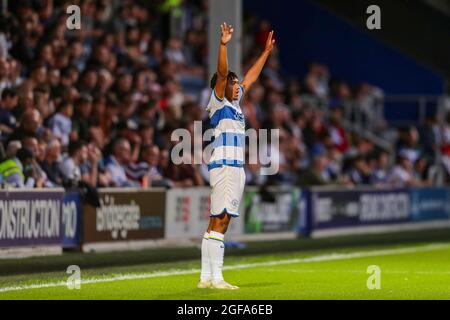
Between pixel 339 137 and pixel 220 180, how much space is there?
18.4m

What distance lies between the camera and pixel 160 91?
25.3 metres

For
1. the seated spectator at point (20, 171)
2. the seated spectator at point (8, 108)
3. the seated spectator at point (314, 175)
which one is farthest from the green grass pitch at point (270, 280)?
the seated spectator at point (314, 175)

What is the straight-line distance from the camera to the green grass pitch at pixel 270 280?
1280 cm

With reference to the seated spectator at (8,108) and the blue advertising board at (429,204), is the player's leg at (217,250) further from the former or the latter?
the blue advertising board at (429,204)

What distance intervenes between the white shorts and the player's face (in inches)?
31.4

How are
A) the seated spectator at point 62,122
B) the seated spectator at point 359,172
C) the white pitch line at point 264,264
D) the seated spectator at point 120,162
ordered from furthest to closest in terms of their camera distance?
the seated spectator at point 359,172
the seated spectator at point 120,162
the seated spectator at point 62,122
the white pitch line at point 264,264

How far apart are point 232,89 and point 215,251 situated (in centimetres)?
184

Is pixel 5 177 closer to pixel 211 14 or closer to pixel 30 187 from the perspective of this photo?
pixel 30 187

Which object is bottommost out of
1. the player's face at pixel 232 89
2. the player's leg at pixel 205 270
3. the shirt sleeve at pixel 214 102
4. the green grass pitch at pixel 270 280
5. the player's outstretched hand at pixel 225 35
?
the green grass pitch at pixel 270 280

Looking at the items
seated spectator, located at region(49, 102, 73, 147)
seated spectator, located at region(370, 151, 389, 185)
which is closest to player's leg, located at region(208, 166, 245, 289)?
seated spectator, located at region(49, 102, 73, 147)

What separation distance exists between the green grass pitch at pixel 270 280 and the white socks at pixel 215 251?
0.25 m

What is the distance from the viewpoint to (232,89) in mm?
13320

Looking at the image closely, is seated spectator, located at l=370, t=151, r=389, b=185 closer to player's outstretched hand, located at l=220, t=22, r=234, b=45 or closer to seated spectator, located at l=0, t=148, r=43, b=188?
seated spectator, located at l=0, t=148, r=43, b=188

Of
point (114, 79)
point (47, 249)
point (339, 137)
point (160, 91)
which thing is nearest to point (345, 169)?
point (339, 137)
